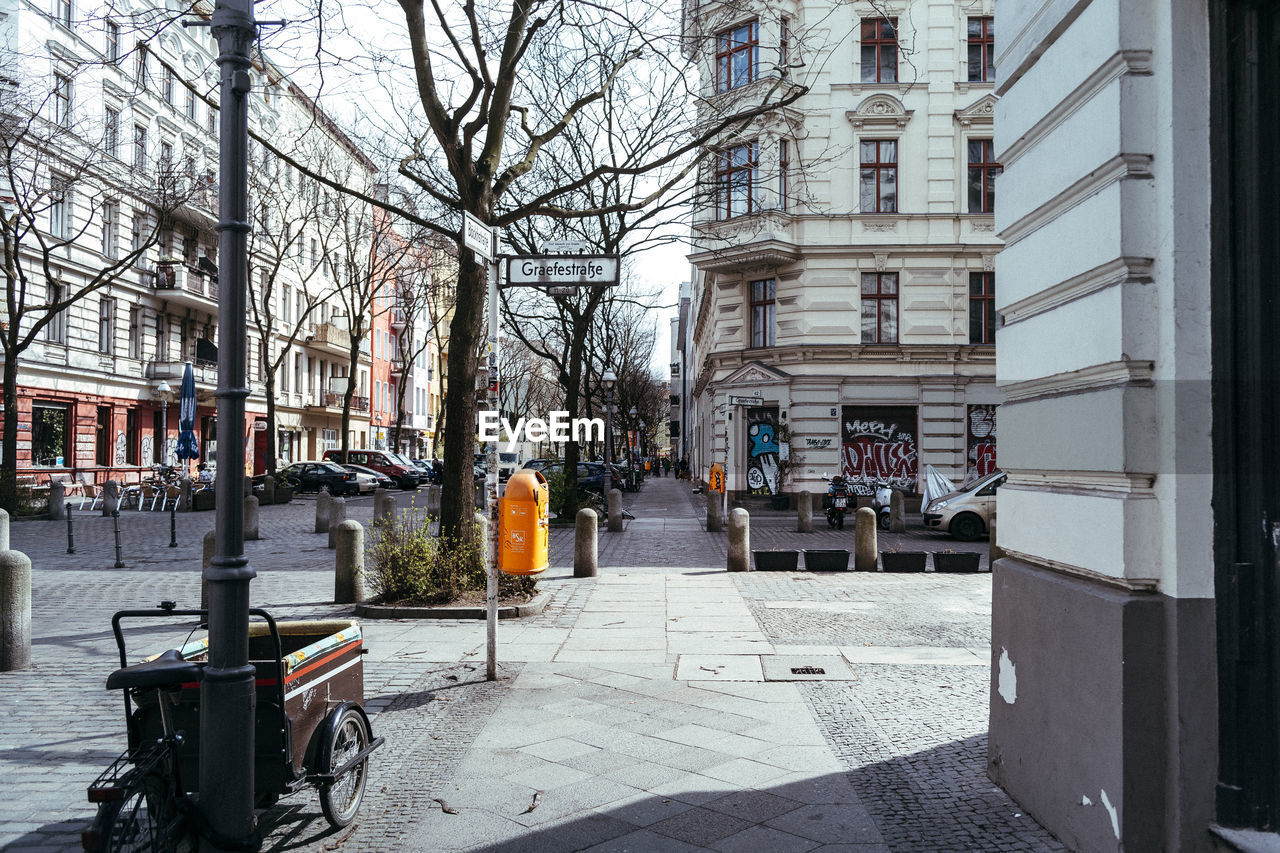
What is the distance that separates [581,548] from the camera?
13789mm

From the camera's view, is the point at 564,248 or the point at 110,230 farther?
the point at 110,230

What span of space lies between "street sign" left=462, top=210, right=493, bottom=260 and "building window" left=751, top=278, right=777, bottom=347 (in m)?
23.2

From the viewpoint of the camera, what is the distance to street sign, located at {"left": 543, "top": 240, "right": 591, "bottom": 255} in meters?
8.02

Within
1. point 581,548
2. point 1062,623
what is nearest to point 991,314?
point 581,548

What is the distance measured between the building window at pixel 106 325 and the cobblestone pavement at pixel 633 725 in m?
27.7

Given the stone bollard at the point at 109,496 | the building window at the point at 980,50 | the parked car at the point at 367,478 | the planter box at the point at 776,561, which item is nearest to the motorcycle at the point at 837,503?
the planter box at the point at 776,561

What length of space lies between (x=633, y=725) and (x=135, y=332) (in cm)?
3935

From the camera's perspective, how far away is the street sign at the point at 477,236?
7.38 metres

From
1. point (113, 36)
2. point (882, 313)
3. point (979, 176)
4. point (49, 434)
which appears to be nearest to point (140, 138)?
point (49, 434)

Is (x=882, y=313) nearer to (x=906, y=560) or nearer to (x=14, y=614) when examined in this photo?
(x=906, y=560)

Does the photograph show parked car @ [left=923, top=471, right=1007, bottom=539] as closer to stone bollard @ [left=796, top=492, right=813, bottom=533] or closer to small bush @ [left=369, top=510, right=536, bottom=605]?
stone bollard @ [left=796, top=492, right=813, bottom=533]

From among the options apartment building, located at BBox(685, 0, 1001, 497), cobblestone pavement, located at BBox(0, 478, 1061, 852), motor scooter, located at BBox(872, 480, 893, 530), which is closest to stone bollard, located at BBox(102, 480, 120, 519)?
cobblestone pavement, located at BBox(0, 478, 1061, 852)

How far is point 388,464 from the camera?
45000mm

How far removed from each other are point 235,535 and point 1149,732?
355cm
